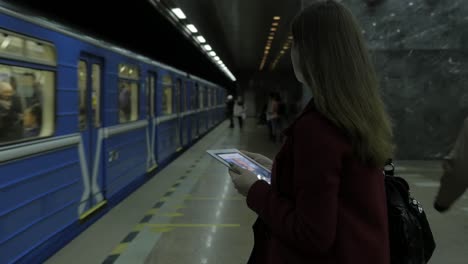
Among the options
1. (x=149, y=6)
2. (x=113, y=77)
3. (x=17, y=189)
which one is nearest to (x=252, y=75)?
(x=149, y=6)

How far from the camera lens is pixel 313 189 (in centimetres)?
145

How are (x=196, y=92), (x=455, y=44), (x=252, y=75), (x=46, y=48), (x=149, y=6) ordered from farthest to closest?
1. (x=252, y=75)
2. (x=196, y=92)
3. (x=149, y=6)
4. (x=455, y=44)
5. (x=46, y=48)

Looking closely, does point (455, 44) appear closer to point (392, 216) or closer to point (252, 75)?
point (392, 216)

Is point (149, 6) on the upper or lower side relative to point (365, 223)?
upper

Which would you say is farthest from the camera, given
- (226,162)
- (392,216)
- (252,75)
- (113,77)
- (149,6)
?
(252,75)

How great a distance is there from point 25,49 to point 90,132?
1916mm

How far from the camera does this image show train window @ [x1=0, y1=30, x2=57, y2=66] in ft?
12.6

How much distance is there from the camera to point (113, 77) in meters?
7.04

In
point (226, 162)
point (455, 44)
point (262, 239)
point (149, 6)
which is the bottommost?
point (262, 239)

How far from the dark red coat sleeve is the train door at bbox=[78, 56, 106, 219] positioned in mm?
4506

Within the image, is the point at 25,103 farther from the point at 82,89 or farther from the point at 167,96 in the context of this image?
the point at 167,96

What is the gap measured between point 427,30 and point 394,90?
1410 mm

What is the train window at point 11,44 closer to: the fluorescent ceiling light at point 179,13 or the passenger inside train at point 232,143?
the passenger inside train at point 232,143

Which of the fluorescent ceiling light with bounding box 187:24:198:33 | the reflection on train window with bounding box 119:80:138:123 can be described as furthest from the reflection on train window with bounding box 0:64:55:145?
the fluorescent ceiling light with bounding box 187:24:198:33
